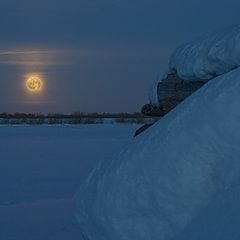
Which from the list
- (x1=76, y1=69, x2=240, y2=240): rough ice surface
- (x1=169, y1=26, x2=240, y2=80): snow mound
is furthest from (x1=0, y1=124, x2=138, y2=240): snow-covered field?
(x1=169, y1=26, x2=240, y2=80): snow mound

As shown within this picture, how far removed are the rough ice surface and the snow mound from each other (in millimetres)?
383

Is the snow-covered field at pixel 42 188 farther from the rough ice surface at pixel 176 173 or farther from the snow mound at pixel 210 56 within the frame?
the snow mound at pixel 210 56

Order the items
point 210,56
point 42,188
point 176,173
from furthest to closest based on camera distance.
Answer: point 42,188 < point 210,56 < point 176,173

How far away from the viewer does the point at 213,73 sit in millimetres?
3625

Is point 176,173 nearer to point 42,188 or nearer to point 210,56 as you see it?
point 210,56

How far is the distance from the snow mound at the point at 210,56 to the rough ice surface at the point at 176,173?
0.38 metres

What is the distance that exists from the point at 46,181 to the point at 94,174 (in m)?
6.28

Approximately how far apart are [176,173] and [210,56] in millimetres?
981

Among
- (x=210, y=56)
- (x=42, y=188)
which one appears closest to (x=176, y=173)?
(x=210, y=56)

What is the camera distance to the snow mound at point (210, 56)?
3.25 m

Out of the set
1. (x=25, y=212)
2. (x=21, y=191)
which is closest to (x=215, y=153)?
(x=25, y=212)

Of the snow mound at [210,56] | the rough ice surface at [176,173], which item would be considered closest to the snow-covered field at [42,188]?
the rough ice surface at [176,173]

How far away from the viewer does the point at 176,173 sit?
2773 millimetres

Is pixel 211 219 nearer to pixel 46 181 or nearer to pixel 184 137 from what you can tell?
pixel 184 137
